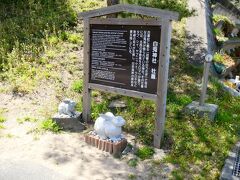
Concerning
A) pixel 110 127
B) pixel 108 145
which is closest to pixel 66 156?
pixel 108 145

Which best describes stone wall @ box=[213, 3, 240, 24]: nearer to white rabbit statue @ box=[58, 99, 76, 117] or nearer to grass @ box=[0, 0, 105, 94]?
grass @ box=[0, 0, 105, 94]

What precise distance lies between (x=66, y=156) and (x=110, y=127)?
0.91 meters

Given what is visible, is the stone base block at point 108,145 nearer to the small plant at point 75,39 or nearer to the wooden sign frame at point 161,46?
the wooden sign frame at point 161,46

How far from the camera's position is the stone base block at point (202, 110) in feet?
23.4

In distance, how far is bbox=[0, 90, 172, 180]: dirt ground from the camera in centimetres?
542

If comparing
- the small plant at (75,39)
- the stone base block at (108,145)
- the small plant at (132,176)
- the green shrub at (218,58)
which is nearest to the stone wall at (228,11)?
the green shrub at (218,58)

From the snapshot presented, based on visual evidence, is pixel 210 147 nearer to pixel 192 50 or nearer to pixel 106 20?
pixel 106 20

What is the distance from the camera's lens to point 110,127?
5.96 metres

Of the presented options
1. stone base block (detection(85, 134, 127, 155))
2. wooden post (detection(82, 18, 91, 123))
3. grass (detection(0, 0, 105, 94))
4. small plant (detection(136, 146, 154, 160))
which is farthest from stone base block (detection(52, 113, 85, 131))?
grass (detection(0, 0, 105, 94))

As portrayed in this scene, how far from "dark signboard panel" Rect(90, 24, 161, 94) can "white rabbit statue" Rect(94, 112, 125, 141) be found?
0.67 m

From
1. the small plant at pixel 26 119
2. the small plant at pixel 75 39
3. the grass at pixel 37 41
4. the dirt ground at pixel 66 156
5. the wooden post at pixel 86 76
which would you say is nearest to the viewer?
the dirt ground at pixel 66 156

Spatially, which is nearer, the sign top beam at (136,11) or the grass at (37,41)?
the sign top beam at (136,11)

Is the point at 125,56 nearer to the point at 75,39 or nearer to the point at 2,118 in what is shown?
the point at 2,118

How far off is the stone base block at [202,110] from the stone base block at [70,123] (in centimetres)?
232
